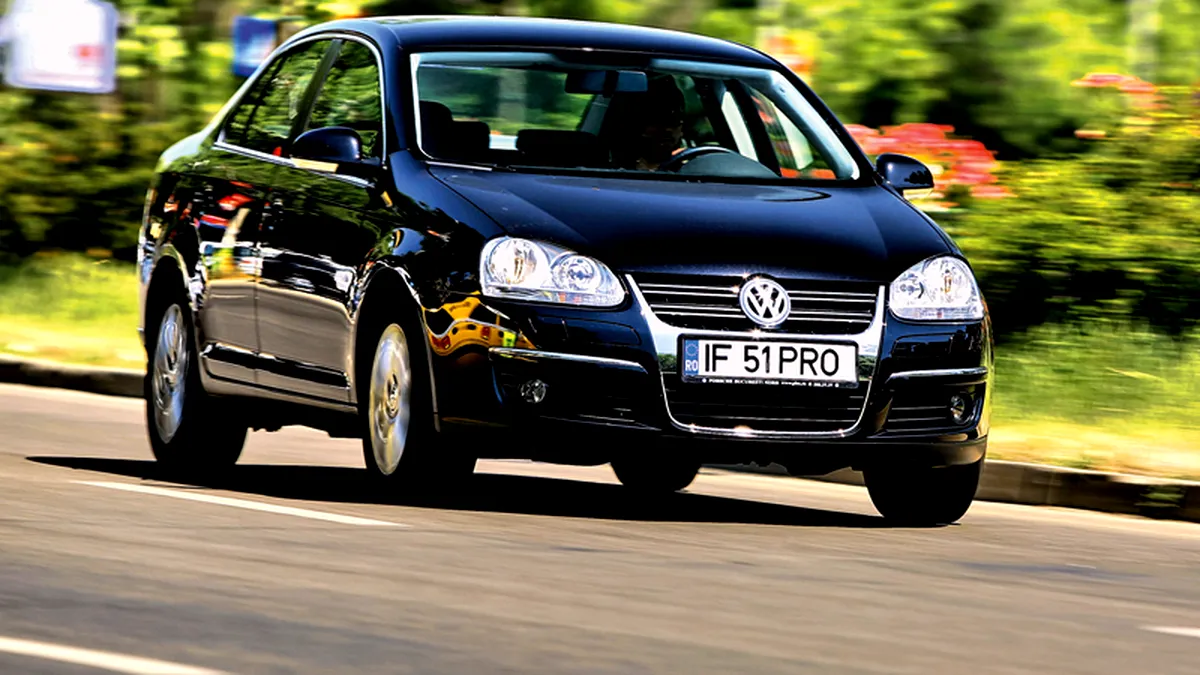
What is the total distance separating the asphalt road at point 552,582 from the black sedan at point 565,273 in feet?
1.02

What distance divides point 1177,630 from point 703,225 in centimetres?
240

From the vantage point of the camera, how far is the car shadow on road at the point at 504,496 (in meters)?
9.31

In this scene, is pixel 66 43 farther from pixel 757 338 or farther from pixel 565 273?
pixel 757 338

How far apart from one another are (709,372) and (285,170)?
2.11 m

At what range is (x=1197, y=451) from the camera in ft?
37.6

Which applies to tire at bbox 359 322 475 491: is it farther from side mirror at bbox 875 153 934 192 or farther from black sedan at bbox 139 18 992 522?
side mirror at bbox 875 153 934 192

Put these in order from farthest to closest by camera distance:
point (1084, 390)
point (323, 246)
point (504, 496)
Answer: point (1084, 390), point (504, 496), point (323, 246)

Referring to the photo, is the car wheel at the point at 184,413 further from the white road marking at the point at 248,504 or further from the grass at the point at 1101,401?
the grass at the point at 1101,401

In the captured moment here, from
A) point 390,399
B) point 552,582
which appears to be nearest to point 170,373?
point 390,399

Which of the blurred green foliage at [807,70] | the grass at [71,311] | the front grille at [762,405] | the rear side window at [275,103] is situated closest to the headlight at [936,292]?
the front grille at [762,405]

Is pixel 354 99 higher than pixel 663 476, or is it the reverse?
pixel 354 99

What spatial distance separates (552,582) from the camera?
24.0 ft

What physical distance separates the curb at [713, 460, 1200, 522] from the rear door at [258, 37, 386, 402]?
9.53 feet

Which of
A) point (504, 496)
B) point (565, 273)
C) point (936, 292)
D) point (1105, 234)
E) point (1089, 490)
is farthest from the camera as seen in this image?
point (1105, 234)
